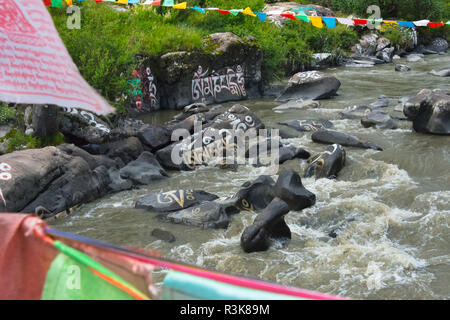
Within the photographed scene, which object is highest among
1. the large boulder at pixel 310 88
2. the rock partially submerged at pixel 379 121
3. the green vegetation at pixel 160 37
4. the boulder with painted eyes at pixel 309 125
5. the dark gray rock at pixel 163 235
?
the green vegetation at pixel 160 37

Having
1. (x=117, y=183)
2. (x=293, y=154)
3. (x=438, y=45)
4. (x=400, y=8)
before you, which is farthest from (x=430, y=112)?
(x=400, y=8)

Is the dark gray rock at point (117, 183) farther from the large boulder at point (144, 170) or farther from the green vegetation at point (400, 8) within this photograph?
the green vegetation at point (400, 8)

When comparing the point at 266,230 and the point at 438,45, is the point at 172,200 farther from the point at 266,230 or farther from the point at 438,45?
the point at 438,45

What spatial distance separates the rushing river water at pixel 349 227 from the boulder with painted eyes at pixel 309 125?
1312mm

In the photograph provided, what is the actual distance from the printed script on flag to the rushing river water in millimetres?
4076

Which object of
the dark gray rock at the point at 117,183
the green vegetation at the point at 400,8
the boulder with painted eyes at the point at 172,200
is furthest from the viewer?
the green vegetation at the point at 400,8

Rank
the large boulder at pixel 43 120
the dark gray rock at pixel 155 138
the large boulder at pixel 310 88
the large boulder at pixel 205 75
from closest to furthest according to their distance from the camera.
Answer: the large boulder at pixel 43 120, the dark gray rock at pixel 155 138, the large boulder at pixel 205 75, the large boulder at pixel 310 88

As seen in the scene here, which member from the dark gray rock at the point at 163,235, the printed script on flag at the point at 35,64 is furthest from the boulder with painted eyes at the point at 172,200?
the printed script on flag at the point at 35,64

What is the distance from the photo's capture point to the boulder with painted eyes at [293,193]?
802 cm

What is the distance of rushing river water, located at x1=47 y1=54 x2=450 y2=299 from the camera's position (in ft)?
19.4

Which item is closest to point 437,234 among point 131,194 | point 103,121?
point 131,194

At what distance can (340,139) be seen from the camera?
1148 cm

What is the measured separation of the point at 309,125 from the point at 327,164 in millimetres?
3780
